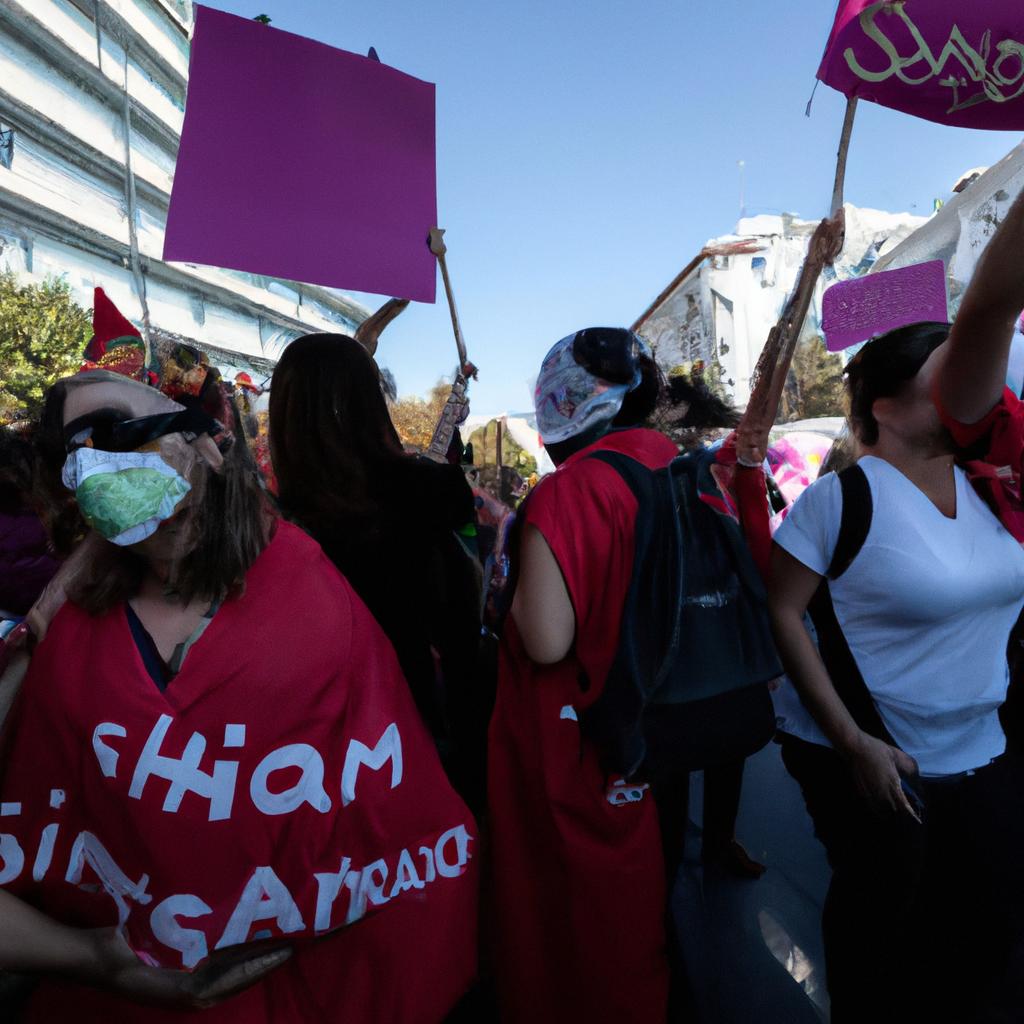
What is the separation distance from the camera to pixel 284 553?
53.6 inches

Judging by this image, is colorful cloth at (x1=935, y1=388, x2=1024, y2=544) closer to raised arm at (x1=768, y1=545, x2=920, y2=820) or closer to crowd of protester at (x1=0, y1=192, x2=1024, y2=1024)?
crowd of protester at (x1=0, y1=192, x2=1024, y2=1024)

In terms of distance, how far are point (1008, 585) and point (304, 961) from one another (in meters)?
1.73

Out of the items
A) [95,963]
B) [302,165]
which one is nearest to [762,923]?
[95,963]

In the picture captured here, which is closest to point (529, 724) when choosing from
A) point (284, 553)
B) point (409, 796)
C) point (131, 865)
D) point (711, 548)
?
point (409, 796)

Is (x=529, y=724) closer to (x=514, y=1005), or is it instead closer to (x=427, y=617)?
(x=427, y=617)

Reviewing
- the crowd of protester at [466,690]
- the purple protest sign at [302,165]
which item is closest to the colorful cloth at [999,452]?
the crowd of protester at [466,690]

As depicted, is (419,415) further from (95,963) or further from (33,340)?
(95,963)

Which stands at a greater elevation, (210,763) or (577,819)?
(210,763)

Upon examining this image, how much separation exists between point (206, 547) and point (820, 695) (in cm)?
141

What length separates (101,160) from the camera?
40.7ft

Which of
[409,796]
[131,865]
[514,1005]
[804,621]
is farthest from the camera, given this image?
[804,621]

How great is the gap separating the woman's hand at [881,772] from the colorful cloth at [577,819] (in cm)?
49

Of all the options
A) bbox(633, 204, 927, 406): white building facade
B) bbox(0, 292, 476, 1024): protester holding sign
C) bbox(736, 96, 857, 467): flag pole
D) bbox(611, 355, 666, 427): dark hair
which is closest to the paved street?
bbox(0, 292, 476, 1024): protester holding sign

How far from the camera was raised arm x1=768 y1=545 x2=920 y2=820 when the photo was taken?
155 centimetres
